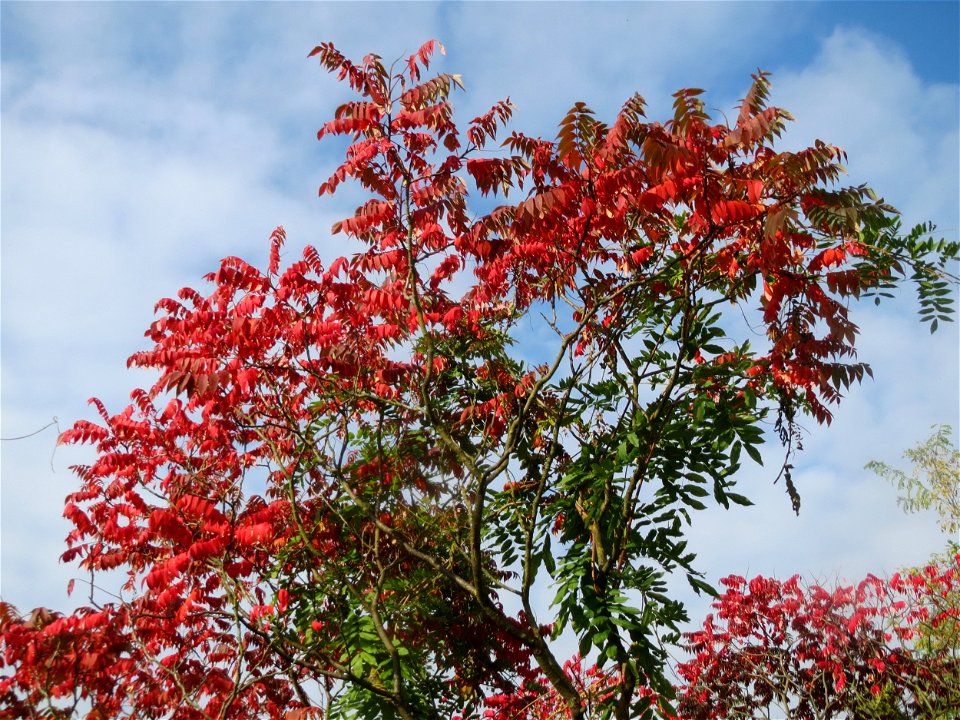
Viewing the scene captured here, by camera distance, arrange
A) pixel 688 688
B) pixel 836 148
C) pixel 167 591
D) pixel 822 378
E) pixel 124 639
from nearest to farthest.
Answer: pixel 836 148 < pixel 822 378 < pixel 124 639 < pixel 167 591 < pixel 688 688

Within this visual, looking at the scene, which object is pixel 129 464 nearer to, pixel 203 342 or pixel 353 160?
pixel 203 342

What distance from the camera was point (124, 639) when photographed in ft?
21.7

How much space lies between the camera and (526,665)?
895 centimetres

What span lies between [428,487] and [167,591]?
2540 millimetres

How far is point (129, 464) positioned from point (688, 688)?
824 cm

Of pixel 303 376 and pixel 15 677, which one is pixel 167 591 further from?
pixel 303 376

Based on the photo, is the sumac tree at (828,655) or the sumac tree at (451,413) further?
the sumac tree at (828,655)

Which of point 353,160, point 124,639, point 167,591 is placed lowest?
point 124,639

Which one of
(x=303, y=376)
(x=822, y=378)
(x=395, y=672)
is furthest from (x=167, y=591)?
(x=822, y=378)

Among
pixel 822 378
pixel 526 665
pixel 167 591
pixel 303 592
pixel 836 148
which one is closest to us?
pixel 836 148

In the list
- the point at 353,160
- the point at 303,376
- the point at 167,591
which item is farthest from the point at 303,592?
the point at 353,160

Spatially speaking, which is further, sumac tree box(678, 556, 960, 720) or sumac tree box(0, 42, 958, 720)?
sumac tree box(678, 556, 960, 720)

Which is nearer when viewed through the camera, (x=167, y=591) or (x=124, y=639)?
(x=124, y=639)

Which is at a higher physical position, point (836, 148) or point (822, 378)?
point (836, 148)
